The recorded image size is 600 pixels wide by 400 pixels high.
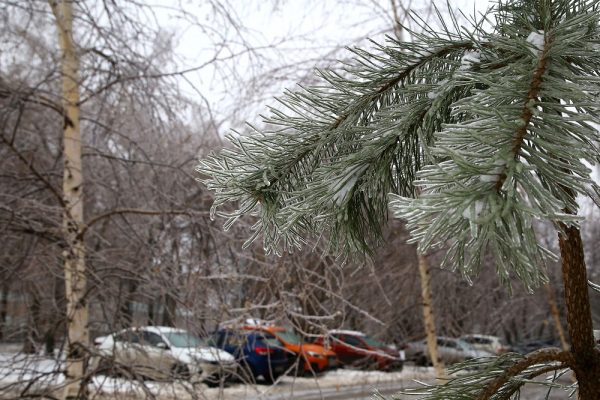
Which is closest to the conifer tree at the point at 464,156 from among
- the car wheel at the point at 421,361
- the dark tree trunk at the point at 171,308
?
the dark tree trunk at the point at 171,308

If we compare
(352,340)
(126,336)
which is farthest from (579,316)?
(352,340)

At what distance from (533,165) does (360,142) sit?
0.41 m

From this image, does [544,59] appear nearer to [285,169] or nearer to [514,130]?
[514,130]

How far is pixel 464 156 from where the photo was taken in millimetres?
699

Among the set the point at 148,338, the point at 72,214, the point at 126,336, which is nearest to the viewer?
the point at 72,214

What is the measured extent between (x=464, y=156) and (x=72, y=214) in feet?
13.0

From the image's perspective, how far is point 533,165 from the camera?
26.9 inches

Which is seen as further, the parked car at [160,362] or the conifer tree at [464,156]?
the parked car at [160,362]

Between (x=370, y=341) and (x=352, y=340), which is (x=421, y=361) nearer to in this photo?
Result: (x=370, y=341)

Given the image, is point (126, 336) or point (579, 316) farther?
point (126, 336)

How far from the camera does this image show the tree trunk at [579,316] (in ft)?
3.20

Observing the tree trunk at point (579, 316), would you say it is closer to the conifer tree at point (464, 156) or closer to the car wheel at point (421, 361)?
the conifer tree at point (464, 156)

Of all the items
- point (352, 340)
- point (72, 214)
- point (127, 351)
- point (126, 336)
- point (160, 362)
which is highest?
point (72, 214)

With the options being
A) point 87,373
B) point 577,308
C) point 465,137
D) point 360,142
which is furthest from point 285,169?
point 87,373
